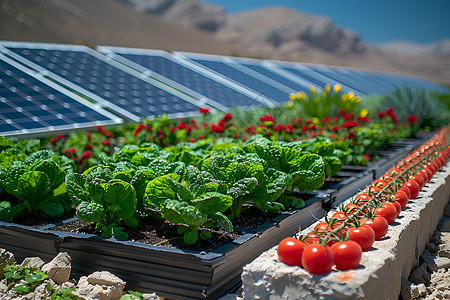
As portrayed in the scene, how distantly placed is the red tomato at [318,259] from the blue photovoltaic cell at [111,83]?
4520 mm

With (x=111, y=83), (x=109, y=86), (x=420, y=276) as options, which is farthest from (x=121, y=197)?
(x=111, y=83)

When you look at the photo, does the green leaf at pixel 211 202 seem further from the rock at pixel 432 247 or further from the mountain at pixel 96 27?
the mountain at pixel 96 27

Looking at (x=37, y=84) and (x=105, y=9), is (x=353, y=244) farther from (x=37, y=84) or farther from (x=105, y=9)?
(x=105, y=9)

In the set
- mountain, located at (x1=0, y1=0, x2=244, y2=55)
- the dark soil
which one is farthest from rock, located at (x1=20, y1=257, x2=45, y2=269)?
mountain, located at (x1=0, y1=0, x2=244, y2=55)

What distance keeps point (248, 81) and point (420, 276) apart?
26.2 feet

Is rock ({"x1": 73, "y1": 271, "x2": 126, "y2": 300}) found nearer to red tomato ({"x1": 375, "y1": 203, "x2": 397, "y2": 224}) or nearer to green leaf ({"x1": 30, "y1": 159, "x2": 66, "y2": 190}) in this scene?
green leaf ({"x1": 30, "y1": 159, "x2": 66, "y2": 190})

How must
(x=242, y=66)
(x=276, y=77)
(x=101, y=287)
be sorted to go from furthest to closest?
(x=242, y=66) < (x=276, y=77) < (x=101, y=287)

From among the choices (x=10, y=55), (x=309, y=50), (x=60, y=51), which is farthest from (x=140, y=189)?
(x=309, y=50)

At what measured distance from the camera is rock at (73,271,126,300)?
2260 millimetres

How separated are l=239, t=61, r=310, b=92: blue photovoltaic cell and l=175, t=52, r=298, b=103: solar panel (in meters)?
0.11

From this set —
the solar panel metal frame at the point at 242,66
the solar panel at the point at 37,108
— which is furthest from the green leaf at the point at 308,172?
the solar panel metal frame at the point at 242,66

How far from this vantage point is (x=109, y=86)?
6.93 meters

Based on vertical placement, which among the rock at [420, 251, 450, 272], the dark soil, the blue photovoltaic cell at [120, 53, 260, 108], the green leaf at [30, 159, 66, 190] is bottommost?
the rock at [420, 251, 450, 272]

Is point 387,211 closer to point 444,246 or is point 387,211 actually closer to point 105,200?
point 444,246
